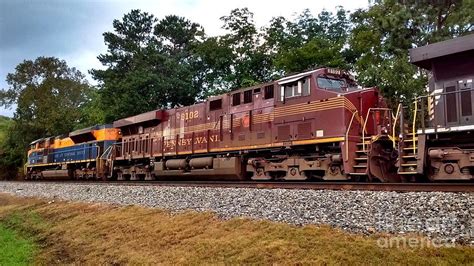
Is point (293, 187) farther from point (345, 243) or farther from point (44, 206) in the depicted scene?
point (44, 206)

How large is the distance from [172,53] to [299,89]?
27.6 meters

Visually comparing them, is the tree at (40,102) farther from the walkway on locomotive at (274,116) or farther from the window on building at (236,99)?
the window on building at (236,99)

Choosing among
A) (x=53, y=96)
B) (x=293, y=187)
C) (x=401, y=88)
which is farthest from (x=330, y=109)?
(x=53, y=96)

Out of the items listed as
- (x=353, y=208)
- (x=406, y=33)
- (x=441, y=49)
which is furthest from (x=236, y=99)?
(x=406, y=33)

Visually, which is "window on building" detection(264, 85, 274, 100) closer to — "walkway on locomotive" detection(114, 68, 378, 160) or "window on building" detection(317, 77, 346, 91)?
"walkway on locomotive" detection(114, 68, 378, 160)

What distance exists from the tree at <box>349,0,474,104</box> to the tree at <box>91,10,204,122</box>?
1860 cm

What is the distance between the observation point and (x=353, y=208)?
6727 mm

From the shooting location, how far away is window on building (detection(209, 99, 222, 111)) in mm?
16109

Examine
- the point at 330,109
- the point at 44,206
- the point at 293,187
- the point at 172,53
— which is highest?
the point at 172,53

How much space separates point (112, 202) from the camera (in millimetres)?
12328

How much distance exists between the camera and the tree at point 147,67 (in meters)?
34.2

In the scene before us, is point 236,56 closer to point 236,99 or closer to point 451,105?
point 236,99

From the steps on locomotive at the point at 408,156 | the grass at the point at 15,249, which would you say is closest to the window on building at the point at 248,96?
the steps on locomotive at the point at 408,156

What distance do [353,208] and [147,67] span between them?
31280 mm
